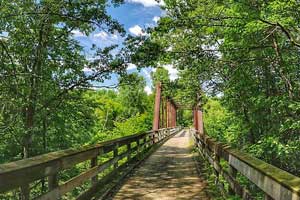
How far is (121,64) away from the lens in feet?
32.5

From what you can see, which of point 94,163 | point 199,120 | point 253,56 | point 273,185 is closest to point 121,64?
point 253,56

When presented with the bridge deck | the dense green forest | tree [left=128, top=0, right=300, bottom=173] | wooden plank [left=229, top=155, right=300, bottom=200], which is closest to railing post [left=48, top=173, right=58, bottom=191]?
wooden plank [left=229, top=155, right=300, bottom=200]

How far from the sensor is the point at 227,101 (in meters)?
11.9

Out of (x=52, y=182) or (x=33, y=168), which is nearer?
(x=33, y=168)

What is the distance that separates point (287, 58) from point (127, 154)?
16.1 feet

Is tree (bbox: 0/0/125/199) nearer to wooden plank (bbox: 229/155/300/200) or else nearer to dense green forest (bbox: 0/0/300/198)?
dense green forest (bbox: 0/0/300/198)

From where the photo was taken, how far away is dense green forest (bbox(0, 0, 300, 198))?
7.75m

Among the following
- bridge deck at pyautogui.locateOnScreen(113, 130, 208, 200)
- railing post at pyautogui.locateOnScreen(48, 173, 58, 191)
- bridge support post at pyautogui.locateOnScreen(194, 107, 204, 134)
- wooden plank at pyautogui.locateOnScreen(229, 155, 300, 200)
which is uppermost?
bridge support post at pyautogui.locateOnScreen(194, 107, 204, 134)

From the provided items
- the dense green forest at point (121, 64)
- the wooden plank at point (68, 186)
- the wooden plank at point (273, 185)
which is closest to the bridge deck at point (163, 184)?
the wooden plank at point (68, 186)

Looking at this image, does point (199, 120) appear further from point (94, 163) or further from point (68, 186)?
point (68, 186)

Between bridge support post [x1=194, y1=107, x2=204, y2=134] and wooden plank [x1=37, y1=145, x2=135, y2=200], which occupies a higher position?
bridge support post [x1=194, y1=107, x2=204, y2=134]

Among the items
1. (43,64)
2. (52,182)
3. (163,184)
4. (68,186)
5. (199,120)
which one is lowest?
(163,184)

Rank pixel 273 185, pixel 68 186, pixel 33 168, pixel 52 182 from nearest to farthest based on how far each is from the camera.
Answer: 1. pixel 273 185
2. pixel 33 168
3. pixel 52 182
4. pixel 68 186

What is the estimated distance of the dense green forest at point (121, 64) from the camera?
7755mm
